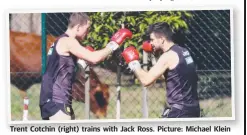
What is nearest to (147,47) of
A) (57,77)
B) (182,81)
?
(182,81)

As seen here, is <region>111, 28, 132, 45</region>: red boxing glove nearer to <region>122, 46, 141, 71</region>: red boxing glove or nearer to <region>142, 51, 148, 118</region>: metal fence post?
<region>122, 46, 141, 71</region>: red boxing glove

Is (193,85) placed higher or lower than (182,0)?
lower

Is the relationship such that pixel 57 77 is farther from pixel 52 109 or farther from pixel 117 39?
pixel 117 39

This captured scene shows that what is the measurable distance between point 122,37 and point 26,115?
1.12 metres

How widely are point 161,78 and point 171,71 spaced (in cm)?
12

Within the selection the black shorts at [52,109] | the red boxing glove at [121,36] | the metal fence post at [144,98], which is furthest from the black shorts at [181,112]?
the black shorts at [52,109]

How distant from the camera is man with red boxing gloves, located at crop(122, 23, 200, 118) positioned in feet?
35.9

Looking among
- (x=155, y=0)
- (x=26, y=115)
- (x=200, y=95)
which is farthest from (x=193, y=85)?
(x=26, y=115)

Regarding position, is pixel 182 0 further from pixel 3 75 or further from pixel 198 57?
pixel 3 75

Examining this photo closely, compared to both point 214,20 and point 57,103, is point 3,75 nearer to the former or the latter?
point 57,103

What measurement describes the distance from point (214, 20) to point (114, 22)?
3.00ft

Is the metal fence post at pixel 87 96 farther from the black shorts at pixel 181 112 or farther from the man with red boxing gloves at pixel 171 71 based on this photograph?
the black shorts at pixel 181 112

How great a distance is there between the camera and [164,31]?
36.2 ft

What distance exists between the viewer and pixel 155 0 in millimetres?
10859
